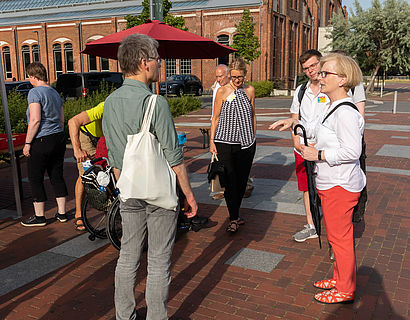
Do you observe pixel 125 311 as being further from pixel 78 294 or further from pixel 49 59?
pixel 49 59

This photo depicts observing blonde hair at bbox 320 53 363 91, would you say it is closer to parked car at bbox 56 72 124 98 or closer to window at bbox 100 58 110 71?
parked car at bbox 56 72 124 98

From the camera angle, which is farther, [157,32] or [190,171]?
[190,171]

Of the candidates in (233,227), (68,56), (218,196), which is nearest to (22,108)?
(218,196)

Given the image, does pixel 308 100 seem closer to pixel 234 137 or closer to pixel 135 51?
pixel 234 137

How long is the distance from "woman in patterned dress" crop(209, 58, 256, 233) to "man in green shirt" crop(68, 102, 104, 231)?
1.38m

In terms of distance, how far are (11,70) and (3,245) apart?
159 feet

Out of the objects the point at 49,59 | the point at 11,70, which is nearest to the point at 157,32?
the point at 49,59

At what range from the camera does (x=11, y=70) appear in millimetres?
47188

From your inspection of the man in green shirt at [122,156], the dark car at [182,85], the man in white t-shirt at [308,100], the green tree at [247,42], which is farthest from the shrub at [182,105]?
the man in green shirt at [122,156]

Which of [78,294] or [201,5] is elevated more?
[201,5]

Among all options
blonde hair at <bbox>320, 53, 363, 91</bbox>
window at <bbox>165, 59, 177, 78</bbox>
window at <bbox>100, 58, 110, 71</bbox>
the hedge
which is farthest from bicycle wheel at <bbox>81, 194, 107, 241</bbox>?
window at <bbox>100, 58, 110, 71</bbox>

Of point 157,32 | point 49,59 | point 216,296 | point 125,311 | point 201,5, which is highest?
point 201,5

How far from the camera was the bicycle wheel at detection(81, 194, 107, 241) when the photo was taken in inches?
180

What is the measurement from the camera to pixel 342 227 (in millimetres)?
3012
